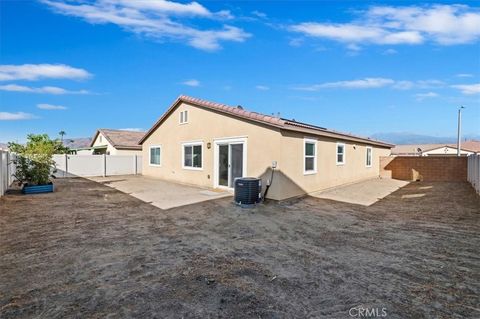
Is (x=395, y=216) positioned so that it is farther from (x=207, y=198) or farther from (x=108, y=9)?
(x=108, y=9)

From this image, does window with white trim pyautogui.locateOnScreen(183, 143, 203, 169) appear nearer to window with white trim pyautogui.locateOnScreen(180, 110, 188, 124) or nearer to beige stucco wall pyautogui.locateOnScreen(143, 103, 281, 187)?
beige stucco wall pyautogui.locateOnScreen(143, 103, 281, 187)

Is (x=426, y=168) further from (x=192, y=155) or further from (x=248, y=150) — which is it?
(x=192, y=155)

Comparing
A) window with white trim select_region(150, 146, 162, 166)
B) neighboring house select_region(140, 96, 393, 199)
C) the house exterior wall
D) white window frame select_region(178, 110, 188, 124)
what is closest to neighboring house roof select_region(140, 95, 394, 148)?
neighboring house select_region(140, 96, 393, 199)

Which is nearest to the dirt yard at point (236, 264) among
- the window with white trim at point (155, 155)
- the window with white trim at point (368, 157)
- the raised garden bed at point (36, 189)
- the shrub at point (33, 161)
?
the raised garden bed at point (36, 189)

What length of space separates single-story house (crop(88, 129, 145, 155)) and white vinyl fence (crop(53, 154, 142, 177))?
272cm

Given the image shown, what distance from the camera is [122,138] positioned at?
89.2 feet

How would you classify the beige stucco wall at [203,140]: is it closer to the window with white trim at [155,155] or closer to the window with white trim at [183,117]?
the window with white trim at [183,117]

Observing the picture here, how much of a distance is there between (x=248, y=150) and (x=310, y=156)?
2724 millimetres

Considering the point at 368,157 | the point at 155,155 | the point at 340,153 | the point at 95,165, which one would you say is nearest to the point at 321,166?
the point at 340,153

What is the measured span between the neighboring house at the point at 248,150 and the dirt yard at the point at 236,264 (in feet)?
8.48

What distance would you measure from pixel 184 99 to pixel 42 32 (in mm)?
6837

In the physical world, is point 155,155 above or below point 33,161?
above

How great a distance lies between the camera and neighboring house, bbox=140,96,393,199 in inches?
384

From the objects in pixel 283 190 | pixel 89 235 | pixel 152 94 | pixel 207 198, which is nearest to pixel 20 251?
pixel 89 235
